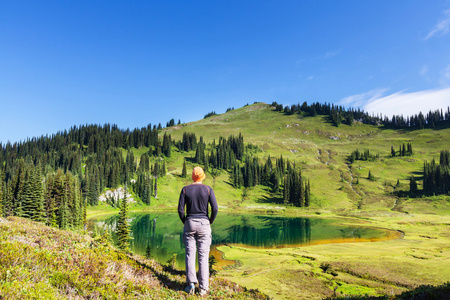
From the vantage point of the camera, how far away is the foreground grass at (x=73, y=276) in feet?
19.0

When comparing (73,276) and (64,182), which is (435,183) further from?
(73,276)

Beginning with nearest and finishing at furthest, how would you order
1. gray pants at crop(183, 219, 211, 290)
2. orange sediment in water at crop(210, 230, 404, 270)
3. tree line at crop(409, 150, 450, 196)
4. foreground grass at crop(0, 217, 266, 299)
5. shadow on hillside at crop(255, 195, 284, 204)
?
foreground grass at crop(0, 217, 266, 299)
gray pants at crop(183, 219, 211, 290)
orange sediment in water at crop(210, 230, 404, 270)
tree line at crop(409, 150, 450, 196)
shadow on hillside at crop(255, 195, 284, 204)

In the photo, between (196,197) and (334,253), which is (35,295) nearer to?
(196,197)

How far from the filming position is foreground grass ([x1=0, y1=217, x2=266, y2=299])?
5.79 metres

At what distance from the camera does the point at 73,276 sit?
22.8 feet

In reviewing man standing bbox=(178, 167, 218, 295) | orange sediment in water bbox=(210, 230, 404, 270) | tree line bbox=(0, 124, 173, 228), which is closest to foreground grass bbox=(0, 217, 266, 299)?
man standing bbox=(178, 167, 218, 295)

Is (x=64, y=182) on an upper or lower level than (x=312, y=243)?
upper

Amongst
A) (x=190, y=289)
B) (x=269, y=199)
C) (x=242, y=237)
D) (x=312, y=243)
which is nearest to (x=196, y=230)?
(x=190, y=289)

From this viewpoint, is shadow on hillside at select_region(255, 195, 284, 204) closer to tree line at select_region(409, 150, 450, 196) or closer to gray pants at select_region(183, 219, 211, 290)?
tree line at select_region(409, 150, 450, 196)

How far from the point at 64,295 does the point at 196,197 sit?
Answer: 183 inches

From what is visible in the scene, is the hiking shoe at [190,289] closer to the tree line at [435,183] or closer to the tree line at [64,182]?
the tree line at [64,182]

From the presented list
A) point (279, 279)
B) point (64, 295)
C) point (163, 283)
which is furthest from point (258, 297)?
point (279, 279)

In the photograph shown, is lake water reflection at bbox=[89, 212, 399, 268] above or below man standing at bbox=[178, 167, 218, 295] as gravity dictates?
below

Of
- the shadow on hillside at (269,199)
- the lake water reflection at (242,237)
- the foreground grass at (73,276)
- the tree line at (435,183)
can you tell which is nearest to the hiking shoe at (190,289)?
the foreground grass at (73,276)
